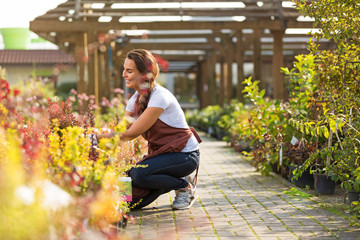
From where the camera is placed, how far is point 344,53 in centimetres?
596

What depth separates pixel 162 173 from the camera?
4.90 meters

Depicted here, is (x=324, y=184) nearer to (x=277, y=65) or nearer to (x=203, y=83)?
(x=277, y=65)

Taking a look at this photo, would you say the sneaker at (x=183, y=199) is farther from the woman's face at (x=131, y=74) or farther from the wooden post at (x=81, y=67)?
the wooden post at (x=81, y=67)

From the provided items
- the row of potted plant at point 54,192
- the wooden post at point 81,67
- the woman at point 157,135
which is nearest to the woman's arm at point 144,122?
the woman at point 157,135

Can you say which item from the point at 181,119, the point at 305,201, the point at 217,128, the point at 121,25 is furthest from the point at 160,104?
the point at 217,128

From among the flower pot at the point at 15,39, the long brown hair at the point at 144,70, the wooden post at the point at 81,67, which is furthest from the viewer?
the flower pot at the point at 15,39

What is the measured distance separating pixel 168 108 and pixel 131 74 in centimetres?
43

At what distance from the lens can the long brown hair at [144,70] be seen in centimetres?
476

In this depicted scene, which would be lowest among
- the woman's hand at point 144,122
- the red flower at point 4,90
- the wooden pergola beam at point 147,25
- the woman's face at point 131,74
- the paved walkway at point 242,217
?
the paved walkway at point 242,217

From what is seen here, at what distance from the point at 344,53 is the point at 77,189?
13.2 ft

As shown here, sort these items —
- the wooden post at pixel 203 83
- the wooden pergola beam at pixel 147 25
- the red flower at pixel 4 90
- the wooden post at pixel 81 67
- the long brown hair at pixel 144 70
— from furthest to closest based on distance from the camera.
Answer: the wooden post at pixel 203 83, the wooden post at pixel 81 67, the wooden pergola beam at pixel 147 25, the red flower at pixel 4 90, the long brown hair at pixel 144 70

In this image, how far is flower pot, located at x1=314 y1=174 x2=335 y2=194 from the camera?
5.77 metres

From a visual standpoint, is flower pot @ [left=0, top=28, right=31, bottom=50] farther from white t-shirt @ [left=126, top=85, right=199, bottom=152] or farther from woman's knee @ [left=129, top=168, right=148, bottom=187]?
woman's knee @ [left=129, top=168, right=148, bottom=187]

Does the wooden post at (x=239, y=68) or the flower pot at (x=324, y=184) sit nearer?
the flower pot at (x=324, y=184)
